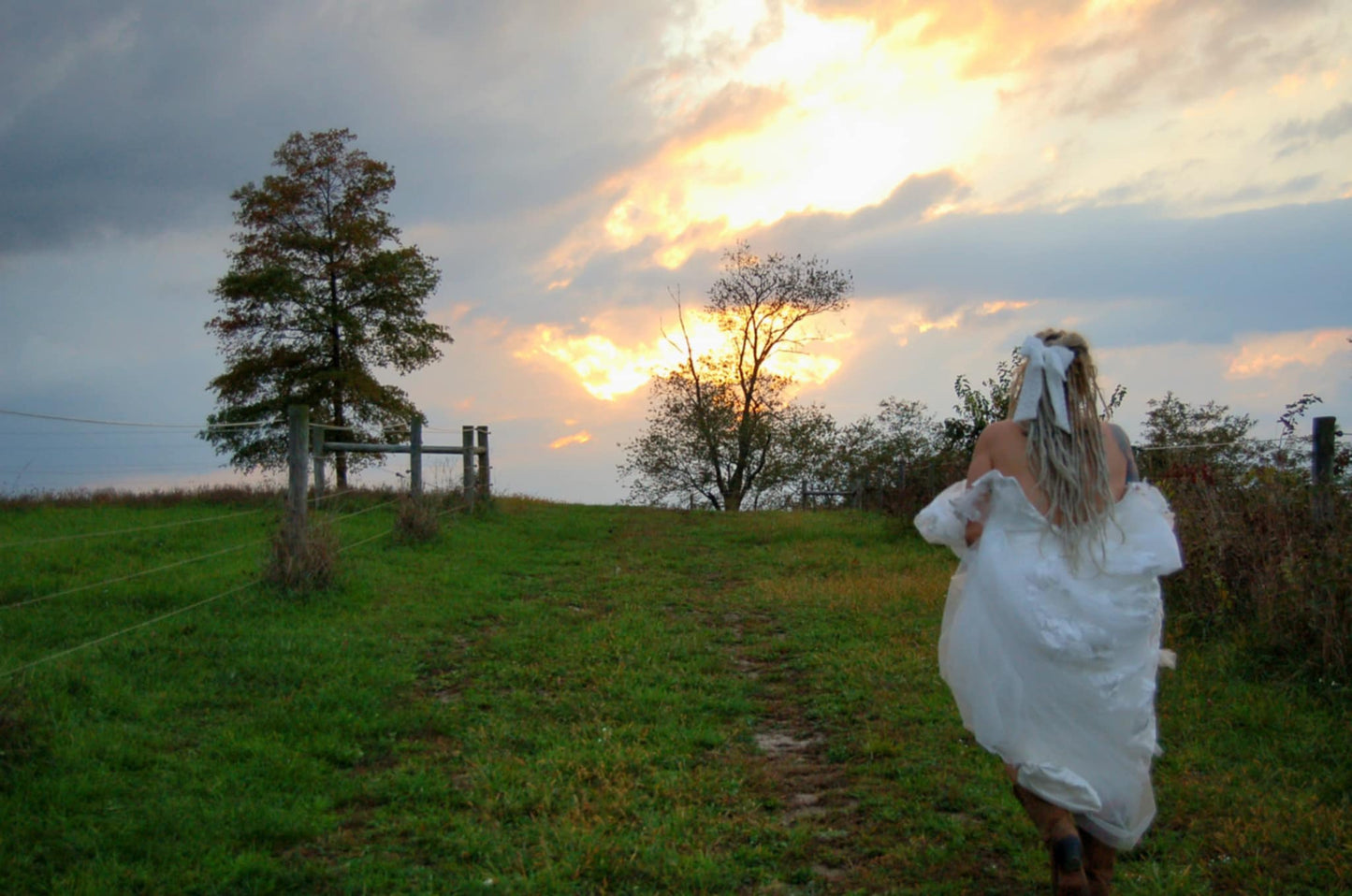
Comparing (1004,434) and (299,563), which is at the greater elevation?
(1004,434)

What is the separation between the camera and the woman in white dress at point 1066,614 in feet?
12.1

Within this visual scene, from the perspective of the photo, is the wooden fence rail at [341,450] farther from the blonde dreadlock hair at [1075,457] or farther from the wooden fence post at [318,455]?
the blonde dreadlock hair at [1075,457]

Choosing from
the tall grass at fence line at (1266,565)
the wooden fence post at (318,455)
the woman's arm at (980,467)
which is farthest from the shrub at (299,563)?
the tall grass at fence line at (1266,565)

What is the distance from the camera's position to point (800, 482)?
125 feet

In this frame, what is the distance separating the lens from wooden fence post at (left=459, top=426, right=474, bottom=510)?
1967 cm

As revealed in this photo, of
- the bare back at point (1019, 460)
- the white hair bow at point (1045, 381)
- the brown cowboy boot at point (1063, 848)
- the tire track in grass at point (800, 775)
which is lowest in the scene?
the tire track in grass at point (800, 775)

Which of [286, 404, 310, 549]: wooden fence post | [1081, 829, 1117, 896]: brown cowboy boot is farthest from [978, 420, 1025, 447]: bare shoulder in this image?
[286, 404, 310, 549]: wooden fence post

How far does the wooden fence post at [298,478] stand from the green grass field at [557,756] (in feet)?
2.18

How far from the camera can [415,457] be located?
16.7 m

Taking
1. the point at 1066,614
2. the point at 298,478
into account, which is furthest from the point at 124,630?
the point at 1066,614

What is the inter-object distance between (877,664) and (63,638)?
21.1 feet

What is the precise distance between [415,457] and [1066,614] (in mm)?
14231

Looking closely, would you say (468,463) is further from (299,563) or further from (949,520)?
(949,520)

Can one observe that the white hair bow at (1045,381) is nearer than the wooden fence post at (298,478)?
Yes
